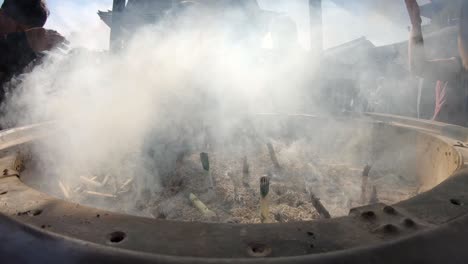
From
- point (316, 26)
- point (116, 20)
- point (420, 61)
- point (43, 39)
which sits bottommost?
point (420, 61)

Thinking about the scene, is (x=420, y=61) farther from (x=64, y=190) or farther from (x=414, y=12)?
(x=64, y=190)

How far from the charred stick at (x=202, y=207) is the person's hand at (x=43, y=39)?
463 centimetres

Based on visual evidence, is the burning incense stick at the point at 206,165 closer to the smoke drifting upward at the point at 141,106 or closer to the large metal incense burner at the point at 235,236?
the smoke drifting upward at the point at 141,106

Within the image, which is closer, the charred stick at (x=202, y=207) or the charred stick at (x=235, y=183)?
the charred stick at (x=202, y=207)

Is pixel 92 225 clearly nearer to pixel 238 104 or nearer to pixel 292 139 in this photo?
pixel 292 139

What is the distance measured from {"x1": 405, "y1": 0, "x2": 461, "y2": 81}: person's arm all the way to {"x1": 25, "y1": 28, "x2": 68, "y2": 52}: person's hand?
5.61 metres

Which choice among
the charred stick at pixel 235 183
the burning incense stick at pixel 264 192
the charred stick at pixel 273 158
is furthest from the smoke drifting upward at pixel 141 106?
the burning incense stick at pixel 264 192

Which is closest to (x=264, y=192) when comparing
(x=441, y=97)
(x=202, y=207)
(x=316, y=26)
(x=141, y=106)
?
(x=202, y=207)

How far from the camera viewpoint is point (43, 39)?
541cm

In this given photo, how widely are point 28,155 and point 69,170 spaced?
0.49 metres

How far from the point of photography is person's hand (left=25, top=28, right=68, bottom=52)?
5.16m

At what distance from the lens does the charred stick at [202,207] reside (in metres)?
2.00

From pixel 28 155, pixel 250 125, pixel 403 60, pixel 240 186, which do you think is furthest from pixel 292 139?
pixel 403 60

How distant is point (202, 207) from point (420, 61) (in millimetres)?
2499
